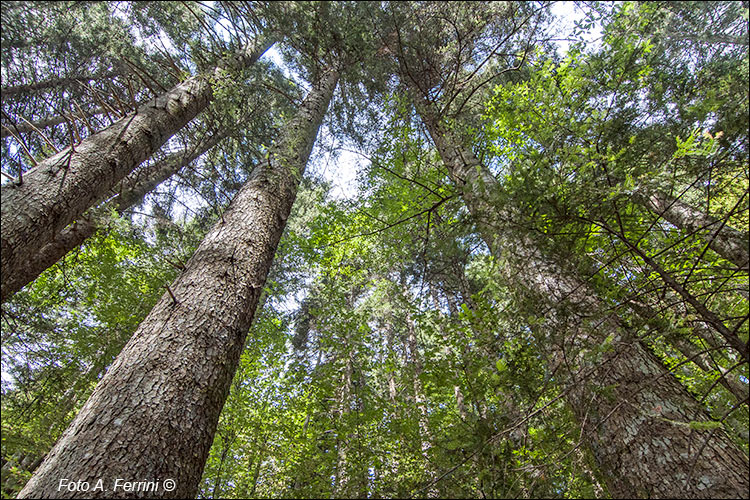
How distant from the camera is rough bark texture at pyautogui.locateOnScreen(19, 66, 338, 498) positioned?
1524 mm

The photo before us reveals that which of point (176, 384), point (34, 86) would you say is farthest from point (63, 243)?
point (176, 384)

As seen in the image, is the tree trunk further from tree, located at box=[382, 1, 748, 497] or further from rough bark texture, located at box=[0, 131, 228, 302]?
tree, located at box=[382, 1, 748, 497]

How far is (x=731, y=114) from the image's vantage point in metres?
1.36

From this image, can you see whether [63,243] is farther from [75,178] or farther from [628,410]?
[628,410]

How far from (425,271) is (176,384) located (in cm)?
222

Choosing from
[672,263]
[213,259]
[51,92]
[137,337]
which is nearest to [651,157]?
A: [672,263]

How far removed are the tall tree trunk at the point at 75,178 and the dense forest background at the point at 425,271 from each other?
0.09ft

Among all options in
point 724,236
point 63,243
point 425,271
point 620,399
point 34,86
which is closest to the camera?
point 724,236

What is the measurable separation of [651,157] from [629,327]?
941 mm

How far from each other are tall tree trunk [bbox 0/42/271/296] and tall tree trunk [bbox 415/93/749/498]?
295 cm

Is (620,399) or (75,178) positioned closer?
(620,399)

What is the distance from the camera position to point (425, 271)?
127 inches

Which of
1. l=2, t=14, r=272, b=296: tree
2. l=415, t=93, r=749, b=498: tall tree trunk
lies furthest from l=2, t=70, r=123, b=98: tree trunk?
l=415, t=93, r=749, b=498: tall tree trunk

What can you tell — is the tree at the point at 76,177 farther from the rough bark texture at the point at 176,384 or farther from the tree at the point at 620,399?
the tree at the point at 620,399
